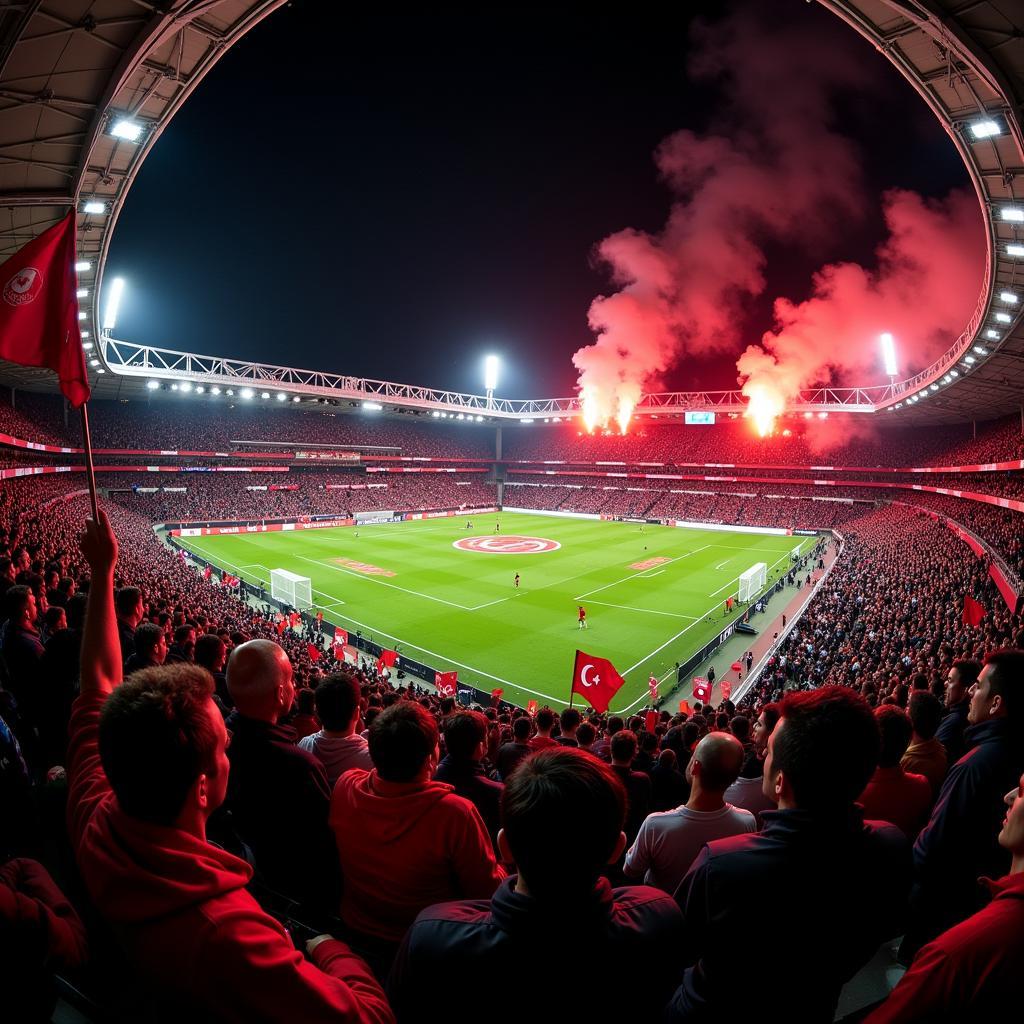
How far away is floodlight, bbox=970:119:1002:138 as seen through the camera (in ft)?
40.6

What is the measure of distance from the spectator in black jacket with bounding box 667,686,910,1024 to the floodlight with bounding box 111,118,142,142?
18.7 m

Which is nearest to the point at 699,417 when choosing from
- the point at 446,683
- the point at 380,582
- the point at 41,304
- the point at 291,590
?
the point at 380,582

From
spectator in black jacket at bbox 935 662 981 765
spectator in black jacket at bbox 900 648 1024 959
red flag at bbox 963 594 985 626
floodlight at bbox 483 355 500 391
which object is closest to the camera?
spectator in black jacket at bbox 900 648 1024 959

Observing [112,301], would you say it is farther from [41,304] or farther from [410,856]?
[410,856]

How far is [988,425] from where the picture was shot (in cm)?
4559

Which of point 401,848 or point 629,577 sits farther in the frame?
point 629,577

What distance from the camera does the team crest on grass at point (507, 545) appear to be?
149 feet

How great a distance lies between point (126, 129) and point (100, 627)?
16.9m

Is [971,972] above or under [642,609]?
above

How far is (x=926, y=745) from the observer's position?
5.03 metres

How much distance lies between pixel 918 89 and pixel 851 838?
1692 centimetres

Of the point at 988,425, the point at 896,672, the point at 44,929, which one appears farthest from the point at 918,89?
the point at 988,425

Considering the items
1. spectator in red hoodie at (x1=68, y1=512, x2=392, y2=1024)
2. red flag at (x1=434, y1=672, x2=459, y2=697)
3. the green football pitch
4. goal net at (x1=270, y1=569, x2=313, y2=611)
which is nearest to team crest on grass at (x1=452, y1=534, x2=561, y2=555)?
the green football pitch

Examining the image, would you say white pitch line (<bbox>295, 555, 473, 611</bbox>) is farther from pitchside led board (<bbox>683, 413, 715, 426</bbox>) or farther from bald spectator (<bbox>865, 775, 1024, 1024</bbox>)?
pitchside led board (<bbox>683, 413, 715, 426</bbox>)
